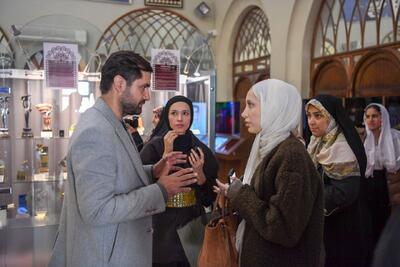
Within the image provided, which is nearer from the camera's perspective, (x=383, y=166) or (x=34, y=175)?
(x=34, y=175)

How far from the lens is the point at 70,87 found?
3125 millimetres

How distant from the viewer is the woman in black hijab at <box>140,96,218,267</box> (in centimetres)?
218

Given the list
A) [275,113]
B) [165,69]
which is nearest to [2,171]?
[165,69]

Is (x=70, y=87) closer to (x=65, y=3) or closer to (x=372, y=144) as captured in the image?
(x=372, y=144)

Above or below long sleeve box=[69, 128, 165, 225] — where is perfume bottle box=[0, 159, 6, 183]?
below

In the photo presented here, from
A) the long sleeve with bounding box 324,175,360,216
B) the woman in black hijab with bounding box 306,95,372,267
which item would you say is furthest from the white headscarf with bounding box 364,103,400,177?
the long sleeve with bounding box 324,175,360,216

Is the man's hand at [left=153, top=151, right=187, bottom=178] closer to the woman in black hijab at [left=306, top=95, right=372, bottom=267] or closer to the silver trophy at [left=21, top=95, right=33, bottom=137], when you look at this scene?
the woman in black hijab at [left=306, top=95, right=372, bottom=267]

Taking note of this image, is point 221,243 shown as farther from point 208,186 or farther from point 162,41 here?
point 162,41

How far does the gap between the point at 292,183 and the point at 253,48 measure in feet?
17.3

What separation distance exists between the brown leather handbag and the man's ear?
0.67 meters

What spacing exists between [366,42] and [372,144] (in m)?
1.31

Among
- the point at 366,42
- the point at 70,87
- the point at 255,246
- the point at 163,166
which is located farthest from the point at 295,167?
the point at 366,42

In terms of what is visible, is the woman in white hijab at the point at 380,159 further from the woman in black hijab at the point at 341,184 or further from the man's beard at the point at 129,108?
the man's beard at the point at 129,108

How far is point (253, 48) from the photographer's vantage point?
255 inches
